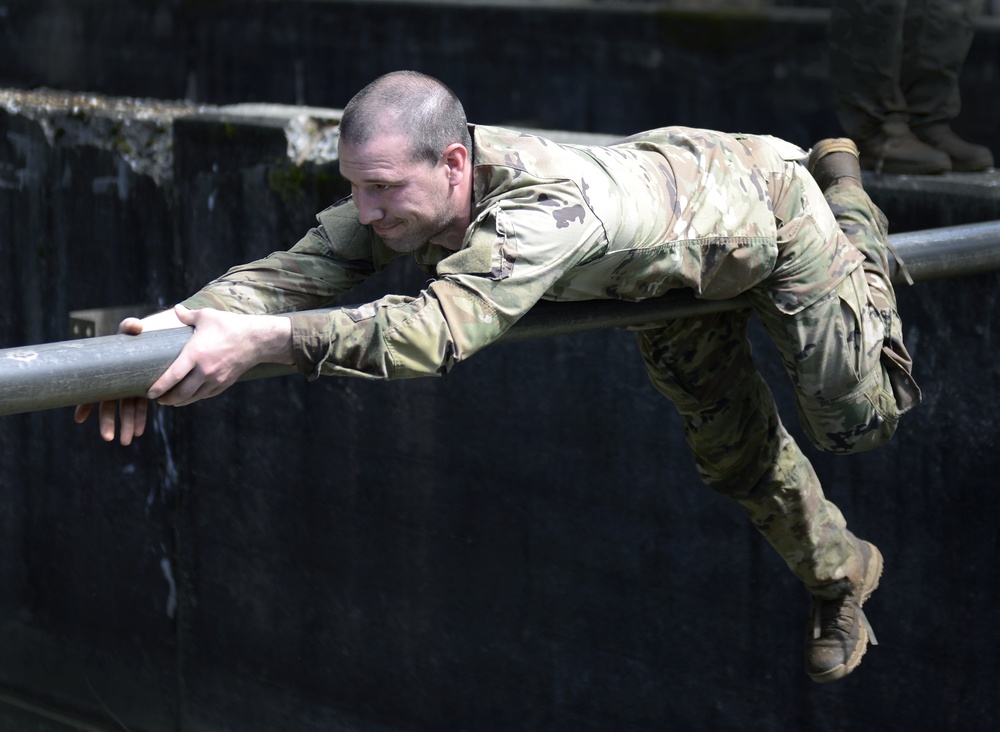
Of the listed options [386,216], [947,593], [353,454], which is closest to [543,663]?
[353,454]

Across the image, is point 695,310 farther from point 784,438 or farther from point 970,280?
point 970,280

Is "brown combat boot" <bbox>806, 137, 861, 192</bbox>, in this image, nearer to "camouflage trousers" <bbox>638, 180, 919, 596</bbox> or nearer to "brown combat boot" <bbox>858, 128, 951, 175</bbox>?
"camouflage trousers" <bbox>638, 180, 919, 596</bbox>

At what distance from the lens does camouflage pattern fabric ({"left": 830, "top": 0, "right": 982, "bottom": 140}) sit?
416 cm

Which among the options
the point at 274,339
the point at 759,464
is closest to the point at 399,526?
the point at 759,464

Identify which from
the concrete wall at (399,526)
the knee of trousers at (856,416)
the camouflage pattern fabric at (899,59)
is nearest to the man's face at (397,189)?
the knee of trousers at (856,416)

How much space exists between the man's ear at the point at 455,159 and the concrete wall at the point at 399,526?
153cm

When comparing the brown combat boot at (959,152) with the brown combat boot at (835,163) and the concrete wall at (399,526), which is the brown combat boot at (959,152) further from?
the brown combat boot at (835,163)

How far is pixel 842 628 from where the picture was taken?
3.59 m

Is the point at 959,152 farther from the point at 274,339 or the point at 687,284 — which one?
the point at 274,339

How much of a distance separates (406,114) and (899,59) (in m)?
2.12

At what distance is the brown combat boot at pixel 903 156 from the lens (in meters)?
3.90

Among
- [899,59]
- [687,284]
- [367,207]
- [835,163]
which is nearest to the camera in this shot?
[367,207]

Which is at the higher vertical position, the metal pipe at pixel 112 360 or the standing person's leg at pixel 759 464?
the metal pipe at pixel 112 360

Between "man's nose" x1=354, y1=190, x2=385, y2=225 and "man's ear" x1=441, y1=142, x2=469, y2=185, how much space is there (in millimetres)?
146
